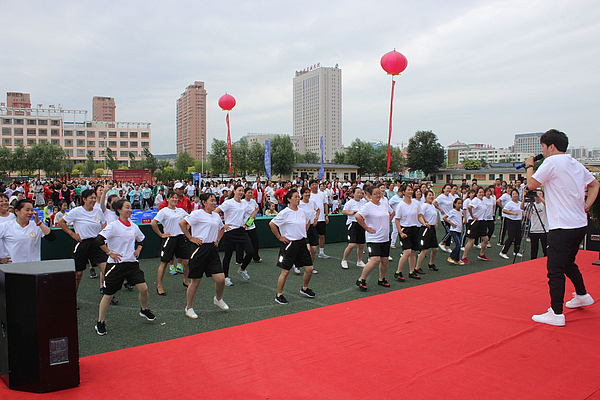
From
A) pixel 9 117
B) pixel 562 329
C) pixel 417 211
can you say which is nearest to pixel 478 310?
pixel 562 329

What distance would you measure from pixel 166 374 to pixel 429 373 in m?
1.76

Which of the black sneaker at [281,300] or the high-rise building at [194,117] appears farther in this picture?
the high-rise building at [194,117]

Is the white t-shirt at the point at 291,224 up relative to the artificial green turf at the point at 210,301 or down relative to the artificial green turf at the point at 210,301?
up

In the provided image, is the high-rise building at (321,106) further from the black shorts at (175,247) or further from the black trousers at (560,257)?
the black trousers at (560,257)

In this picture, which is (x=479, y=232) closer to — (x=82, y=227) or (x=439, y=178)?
(x=82, y=227)

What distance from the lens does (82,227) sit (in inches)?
226

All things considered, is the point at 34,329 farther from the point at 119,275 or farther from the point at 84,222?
the point at 84,222

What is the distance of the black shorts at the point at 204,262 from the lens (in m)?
4.97

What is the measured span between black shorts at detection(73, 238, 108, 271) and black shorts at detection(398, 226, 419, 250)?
192 inches

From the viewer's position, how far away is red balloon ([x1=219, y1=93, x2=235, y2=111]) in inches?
702

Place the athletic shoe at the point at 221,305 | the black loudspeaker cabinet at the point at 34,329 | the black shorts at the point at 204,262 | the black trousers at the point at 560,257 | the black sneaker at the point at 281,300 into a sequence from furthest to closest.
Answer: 1. the black sneaker at the point at 281,300
2. the athletic shoe at the point at 221,305
3. the black shorts at the point at 204,262
4. the black trousers at the point at 560,257
5. the black loudspeaker cabinet at the point at 34,329

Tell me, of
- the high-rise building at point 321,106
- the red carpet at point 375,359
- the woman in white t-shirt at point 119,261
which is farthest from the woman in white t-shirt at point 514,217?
the high-rise building at point 321,106

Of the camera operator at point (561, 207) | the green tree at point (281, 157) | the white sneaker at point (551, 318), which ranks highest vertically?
the green tree at point (281, 157)

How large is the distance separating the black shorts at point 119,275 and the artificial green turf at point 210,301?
0.57 m
